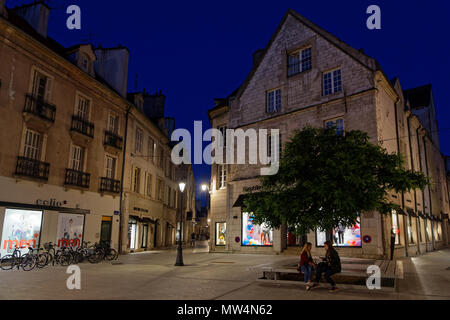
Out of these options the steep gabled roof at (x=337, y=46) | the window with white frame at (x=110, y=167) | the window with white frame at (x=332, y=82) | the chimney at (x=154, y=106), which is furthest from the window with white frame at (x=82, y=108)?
the window with white frame at (x=332, y=82)

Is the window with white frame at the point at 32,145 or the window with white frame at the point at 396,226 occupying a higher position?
the window with white frame at the point at 32,145

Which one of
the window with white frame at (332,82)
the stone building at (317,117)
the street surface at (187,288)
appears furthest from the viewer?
the window with white frame at (332,82)

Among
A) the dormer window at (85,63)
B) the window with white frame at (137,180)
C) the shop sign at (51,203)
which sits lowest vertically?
the shop sign at (51,203)

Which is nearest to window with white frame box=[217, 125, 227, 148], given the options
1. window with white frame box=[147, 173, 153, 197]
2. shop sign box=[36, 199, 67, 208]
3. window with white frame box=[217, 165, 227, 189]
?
window with white frame box=[217, 165, 227, 189]

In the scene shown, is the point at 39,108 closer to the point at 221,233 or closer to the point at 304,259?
the point at 304,259

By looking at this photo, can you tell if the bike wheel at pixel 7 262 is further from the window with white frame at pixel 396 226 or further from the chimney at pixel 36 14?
the window with white frame at pixel 396 226

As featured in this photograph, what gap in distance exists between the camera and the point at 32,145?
1734cm

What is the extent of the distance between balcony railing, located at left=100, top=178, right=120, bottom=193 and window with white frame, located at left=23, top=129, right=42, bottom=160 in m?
5.10

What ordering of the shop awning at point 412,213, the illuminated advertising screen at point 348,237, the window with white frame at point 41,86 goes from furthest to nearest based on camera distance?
the shop awning at point 412,213 < the illuminated advertising screen at point 348,237 < the window with white frame at point 41,86

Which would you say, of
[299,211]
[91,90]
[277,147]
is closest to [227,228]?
[277,147]

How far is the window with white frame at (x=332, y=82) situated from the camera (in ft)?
71.7

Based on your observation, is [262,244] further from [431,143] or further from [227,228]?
[431,143]

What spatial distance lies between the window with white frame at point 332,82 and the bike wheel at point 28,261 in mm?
18426

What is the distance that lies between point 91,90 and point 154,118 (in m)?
12.8
